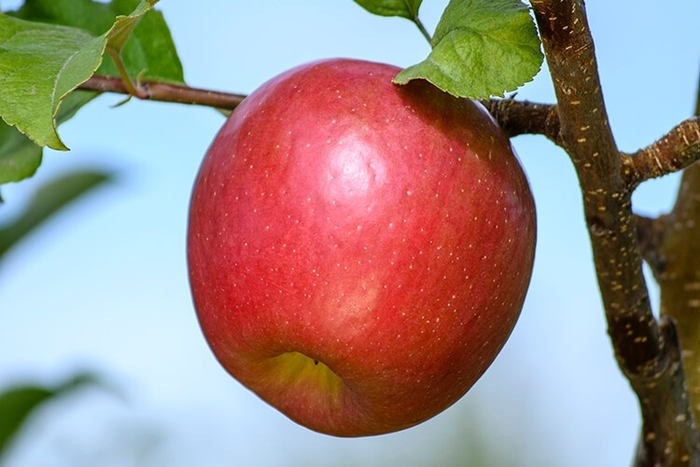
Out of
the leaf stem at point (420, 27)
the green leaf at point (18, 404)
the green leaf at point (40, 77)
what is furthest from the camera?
the green leaf at point (18, 404)

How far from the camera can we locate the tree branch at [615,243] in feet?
1.67

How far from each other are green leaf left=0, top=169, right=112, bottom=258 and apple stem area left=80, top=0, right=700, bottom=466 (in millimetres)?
344

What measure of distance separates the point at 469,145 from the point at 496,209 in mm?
41

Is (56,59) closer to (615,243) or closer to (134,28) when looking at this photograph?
(134,28)

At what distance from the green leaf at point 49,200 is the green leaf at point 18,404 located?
15 centimetres

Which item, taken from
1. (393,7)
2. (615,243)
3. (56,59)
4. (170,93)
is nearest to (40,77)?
(56,59)

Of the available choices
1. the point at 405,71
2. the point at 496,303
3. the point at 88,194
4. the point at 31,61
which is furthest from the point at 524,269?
the point at 88,194

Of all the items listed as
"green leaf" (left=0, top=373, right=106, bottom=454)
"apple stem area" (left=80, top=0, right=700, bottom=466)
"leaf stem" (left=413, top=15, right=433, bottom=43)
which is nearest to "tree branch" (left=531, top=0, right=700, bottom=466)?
"apple stem area" (left=80, top=0, right=700, bottom=466)

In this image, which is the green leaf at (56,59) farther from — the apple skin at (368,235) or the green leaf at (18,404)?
the green leaf at (18,404)

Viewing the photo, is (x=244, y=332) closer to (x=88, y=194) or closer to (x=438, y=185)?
(x=438, y=185)

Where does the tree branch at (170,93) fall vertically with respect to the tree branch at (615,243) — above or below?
above

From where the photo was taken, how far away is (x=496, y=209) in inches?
21.3

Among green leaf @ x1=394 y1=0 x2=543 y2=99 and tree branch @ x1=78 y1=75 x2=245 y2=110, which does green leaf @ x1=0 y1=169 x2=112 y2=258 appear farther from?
green leaf @ x1=394 y1=0 x2=543 y2=99

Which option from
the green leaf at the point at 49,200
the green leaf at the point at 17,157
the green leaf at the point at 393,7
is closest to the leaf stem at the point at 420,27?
the green leaf at the point at 393,7
